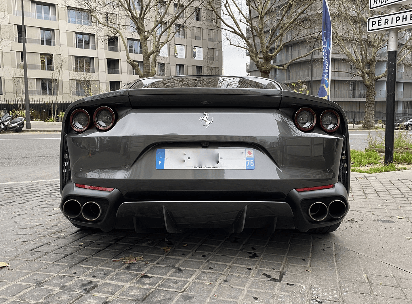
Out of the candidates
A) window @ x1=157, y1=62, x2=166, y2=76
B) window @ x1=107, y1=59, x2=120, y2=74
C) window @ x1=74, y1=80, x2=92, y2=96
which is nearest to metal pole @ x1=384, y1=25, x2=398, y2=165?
window @ x1=74, y1=80, x2=92, y2=96

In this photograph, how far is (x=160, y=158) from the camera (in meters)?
2.67

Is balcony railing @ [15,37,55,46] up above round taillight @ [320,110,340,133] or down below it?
above

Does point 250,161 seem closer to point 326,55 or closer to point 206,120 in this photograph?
point 206,120

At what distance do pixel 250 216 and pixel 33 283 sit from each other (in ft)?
4.78

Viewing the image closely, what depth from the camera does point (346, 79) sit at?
59750mm

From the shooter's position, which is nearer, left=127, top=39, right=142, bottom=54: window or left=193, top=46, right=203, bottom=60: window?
left=127, top=39, right=142, bottom=54: window

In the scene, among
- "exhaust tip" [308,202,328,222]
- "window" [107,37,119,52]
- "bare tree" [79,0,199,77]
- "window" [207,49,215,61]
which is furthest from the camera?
"window" [207,49,215,61]

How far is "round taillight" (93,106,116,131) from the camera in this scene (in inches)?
110

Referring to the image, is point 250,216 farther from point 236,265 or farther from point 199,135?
point 199,135

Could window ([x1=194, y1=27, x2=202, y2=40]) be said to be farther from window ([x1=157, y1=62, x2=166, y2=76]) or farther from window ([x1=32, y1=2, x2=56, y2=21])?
window ([x1=32, y1=2, x2=56, y2=21])

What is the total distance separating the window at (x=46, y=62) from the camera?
47.2 meters

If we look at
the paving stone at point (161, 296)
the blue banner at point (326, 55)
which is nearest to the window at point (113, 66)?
the blue banner at point (326, 55)

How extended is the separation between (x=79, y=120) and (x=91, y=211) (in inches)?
25.6

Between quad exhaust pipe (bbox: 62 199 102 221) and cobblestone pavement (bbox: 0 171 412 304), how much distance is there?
37 cm
